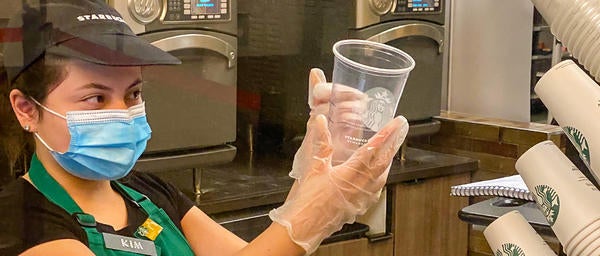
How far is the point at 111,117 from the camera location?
1.24 m

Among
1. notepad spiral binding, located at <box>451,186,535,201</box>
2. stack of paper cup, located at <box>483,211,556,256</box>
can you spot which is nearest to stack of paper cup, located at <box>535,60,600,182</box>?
stack of paper cup, located at <box>483,211,556,256</box>

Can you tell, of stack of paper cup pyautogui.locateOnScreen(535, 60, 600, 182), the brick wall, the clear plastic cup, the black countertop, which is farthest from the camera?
the brick wall

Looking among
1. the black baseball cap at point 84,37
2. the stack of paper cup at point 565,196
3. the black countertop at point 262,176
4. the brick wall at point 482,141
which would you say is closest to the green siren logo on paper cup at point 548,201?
the stack of paper cup at point 565,196

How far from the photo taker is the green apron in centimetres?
117

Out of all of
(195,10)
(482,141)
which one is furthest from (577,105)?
(482,141)

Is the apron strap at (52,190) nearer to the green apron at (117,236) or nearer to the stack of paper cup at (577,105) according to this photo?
the green apron at (117,236)

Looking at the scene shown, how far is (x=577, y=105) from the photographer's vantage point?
842 mm

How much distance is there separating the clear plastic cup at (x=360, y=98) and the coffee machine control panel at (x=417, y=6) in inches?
54.9

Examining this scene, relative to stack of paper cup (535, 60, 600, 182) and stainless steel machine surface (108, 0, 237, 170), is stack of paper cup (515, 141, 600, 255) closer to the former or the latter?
stack of paper cup (535, 60, 600, 182)

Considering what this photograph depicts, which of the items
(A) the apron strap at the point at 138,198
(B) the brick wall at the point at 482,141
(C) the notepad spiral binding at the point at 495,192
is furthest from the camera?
(B) the brick wall at the point at 482,141

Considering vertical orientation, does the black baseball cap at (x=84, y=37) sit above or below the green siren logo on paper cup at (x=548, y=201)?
above

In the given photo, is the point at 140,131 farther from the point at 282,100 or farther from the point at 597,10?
the point at 282,100

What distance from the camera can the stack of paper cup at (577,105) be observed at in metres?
0.83

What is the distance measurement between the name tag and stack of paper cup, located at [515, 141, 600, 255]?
1.79 feet
